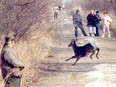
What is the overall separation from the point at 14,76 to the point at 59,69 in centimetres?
708

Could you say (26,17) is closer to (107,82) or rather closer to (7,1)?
(7,1)

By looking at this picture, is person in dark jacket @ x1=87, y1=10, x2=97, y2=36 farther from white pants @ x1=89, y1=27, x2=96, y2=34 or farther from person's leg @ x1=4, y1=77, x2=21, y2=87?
person's leg @ x1=4, y1=77, x2=21, y2=87

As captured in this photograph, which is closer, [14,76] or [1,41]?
[14,76]

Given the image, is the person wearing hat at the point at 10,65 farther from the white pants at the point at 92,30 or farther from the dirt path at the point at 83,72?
the white pants at the point at 92,30

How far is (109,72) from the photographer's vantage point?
54.0 feet

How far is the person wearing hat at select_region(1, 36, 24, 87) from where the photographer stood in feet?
34.3

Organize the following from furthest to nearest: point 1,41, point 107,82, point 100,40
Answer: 1. point 100,40
2. point 1,41
3. point 107,82

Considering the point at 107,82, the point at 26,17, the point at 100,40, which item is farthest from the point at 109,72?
the point at 100,40

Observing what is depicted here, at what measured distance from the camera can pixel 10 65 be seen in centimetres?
1050

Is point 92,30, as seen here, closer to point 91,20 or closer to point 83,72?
point 91,20

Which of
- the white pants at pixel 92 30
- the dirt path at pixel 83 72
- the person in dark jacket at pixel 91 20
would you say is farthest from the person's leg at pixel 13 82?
the white pants at pixel 92 30

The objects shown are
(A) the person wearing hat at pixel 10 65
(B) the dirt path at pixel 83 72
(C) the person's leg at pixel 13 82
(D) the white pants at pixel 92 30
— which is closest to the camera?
(A) the person wearing hat at pixel 10 65

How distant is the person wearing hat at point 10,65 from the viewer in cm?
1045

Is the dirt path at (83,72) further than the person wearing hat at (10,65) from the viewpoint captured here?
Yes
